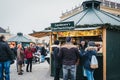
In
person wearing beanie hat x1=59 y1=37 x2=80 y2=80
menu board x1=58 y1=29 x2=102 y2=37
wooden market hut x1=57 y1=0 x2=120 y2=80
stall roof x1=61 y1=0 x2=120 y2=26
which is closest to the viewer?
person wearing beanie hat x1=59 y1=37 x2=80 y2=80

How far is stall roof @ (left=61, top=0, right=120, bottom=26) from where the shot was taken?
13.8 meters

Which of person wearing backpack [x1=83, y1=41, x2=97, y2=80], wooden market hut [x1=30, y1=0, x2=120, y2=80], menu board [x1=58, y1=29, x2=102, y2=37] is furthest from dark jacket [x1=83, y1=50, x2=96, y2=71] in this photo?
menu board [x1=58, y1=29, x2=102, y2=37]

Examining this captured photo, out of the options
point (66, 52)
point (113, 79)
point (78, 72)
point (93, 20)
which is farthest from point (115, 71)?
point (66, 52)

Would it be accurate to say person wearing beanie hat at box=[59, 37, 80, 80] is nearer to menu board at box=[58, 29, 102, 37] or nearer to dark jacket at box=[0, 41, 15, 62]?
dark jacket at box=[0, 41, 15, 62]

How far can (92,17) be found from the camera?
1434 centimetres

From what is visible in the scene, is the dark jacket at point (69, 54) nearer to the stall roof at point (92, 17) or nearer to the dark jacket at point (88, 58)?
→ the dark jacket at point (88, 58)

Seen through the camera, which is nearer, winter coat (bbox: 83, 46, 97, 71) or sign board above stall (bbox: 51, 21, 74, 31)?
winter coat (bbox: 83, 46, 97, 71)

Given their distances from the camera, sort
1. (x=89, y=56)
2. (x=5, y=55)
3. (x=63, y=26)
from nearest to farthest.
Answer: (x=89, y=56), (x=5, y=55), (x=63, y=26)

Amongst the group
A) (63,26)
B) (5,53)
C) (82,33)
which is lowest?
(5,53)

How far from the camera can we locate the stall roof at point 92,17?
13832 millimetres

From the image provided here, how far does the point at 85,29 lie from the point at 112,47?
1473mm

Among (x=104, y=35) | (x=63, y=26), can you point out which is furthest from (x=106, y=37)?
(x=63, y=26)

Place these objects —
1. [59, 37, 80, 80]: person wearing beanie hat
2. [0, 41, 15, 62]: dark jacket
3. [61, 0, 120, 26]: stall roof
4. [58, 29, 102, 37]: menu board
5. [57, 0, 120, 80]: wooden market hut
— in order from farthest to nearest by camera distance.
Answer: [61, 0, 120, 26]: stall roof, [58, 29, 102, 37]: menu board, [57, 0, 120, 80]: wooden market hut, [0, 41, 15, 62]: dark jacket, [59, 37, 80, 80]: person wearing beanie hat

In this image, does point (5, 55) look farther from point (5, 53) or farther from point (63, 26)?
point (63, 26)
